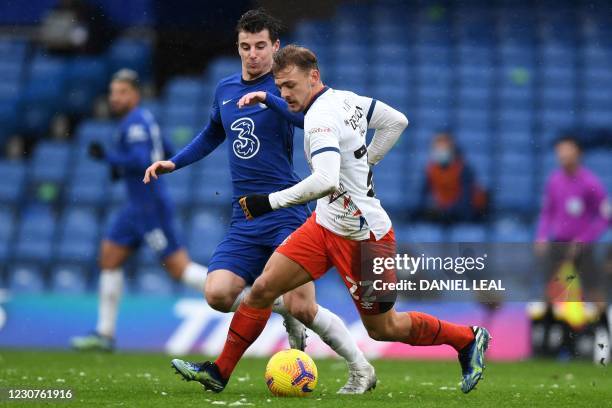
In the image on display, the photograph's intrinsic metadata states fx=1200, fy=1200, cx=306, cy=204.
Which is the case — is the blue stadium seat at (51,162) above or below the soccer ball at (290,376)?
above

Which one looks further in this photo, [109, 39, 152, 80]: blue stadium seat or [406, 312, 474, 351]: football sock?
[109, 39, 152, 80]: blue stadium seat

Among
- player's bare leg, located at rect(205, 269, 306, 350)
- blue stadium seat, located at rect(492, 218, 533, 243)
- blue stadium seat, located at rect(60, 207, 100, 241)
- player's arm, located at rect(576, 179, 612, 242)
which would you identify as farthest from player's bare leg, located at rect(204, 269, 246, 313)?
blue stadium seat, located at rect(60, 207, 100, 241)

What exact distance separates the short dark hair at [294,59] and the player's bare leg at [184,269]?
186 inches

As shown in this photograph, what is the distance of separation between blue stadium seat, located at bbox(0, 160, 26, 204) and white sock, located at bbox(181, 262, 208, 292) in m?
3.37

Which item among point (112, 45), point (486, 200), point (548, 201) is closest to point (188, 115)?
point (112, 45)

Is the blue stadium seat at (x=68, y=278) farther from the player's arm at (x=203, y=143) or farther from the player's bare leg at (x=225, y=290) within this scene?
the player's bare leg at (x=225, y=290)

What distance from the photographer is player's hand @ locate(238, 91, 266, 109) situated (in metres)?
6.40

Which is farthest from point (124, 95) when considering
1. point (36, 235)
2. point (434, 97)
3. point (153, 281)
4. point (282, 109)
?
point (282, 109)

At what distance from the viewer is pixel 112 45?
47.9ft

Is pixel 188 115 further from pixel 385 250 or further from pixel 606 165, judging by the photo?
pixel 385 250

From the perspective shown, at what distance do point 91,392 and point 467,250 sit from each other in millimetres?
2241

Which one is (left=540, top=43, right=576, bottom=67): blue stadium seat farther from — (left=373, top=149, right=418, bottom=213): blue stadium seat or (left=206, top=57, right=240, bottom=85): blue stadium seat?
(left=206, top=57, right=240, bottom=85): blue stadium seat

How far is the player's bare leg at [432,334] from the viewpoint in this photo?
6418mm

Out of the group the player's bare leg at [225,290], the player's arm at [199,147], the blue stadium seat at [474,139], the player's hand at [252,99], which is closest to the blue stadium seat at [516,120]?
the blue stadium seat at [474,139]
